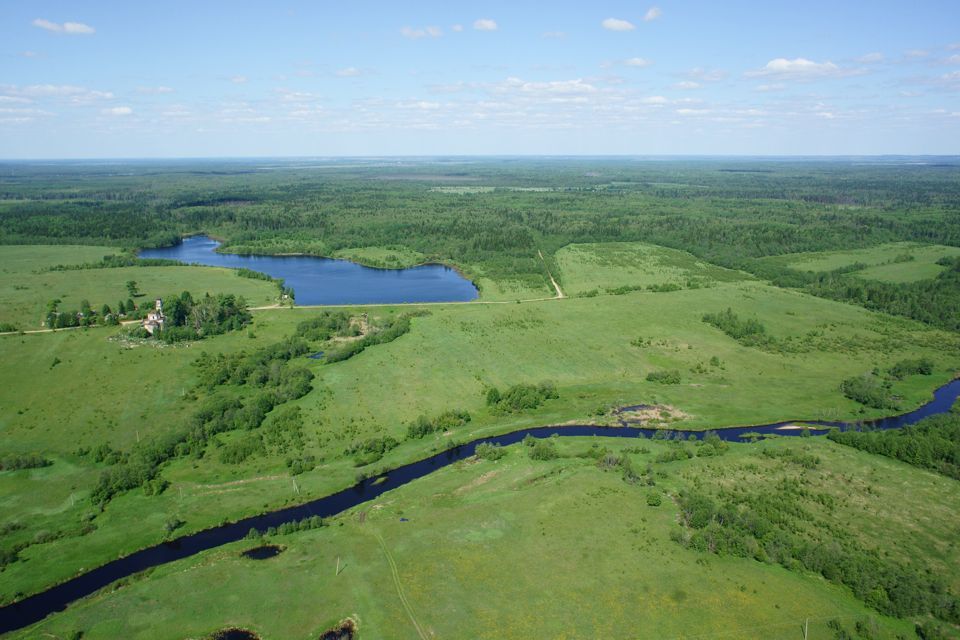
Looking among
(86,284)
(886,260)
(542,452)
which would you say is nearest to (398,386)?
(542,452)

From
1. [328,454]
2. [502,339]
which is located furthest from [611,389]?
[328,454]

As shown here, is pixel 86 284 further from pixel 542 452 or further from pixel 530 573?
pixel 530 573

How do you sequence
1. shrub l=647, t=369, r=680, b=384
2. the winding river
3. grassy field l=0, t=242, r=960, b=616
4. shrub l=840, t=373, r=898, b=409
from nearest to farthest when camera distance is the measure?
the winding river → grassy field l=0, t=242, r=960, b=616 → shrub l=840, t=373, r=898, b=409 → shrub l=647, t=369, r=680, b=384

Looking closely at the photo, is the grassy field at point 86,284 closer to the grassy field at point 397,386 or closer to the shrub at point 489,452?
the grassy field at point 397,386

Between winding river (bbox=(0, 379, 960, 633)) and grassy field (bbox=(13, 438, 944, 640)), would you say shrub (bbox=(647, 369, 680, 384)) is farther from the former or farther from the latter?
grassy field (bbox=(13, 438, 944, 640))

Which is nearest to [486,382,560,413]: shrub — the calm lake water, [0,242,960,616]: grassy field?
[0,242,960,616]: grassy field

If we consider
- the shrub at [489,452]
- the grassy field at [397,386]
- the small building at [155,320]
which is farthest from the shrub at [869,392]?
the small building at [155,320]
